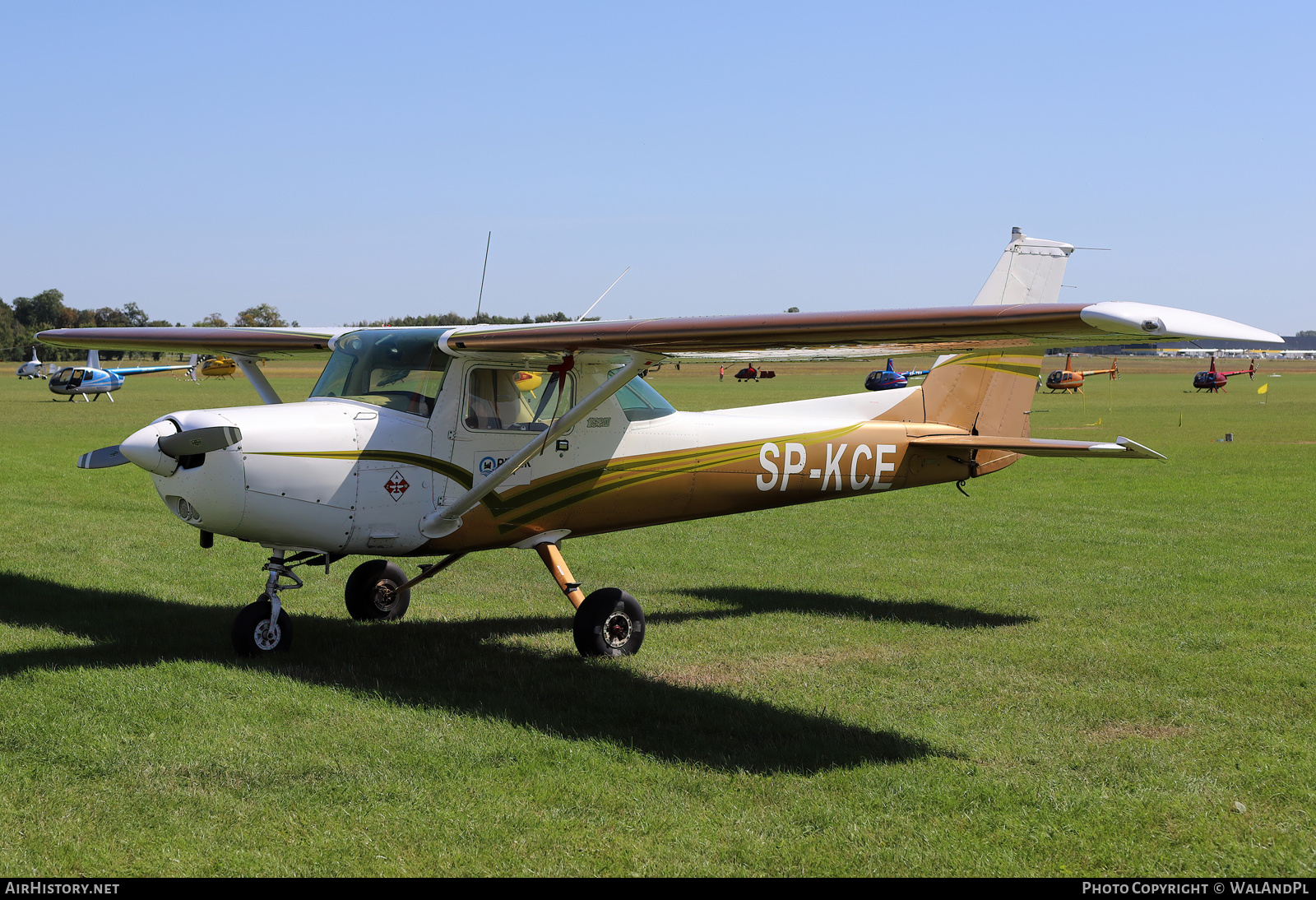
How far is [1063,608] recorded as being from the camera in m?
10.0

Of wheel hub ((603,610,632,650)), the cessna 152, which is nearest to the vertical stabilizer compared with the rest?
the cessna 152

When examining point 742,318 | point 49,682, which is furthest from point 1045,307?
point 49,682

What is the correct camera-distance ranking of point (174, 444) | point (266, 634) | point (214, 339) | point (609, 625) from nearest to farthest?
point (174, 444) < point (266, 634) < point (609, 625) < point (214, 339)

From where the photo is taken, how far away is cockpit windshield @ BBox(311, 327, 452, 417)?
817 centimetres

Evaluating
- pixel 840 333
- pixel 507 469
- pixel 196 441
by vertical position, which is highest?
pixel 840 333

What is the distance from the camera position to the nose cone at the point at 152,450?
715 cm

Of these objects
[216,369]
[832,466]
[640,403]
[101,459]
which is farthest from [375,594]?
[216,369]

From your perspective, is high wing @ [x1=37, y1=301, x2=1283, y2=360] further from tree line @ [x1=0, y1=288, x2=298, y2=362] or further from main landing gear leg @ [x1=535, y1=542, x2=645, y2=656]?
tree line @ [x1=0, y1=288, x2=298, y2=362]

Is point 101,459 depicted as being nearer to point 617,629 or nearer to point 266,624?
point 266,624

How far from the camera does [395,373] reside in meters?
8.26

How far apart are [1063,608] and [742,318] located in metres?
5.06

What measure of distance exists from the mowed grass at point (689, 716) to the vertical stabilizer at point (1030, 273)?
2.87 metres

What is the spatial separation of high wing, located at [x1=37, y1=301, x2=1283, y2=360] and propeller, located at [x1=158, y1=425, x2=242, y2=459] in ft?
5.65

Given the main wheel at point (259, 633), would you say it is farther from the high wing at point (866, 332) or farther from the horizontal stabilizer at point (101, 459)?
the high wing at point (866, 332)
